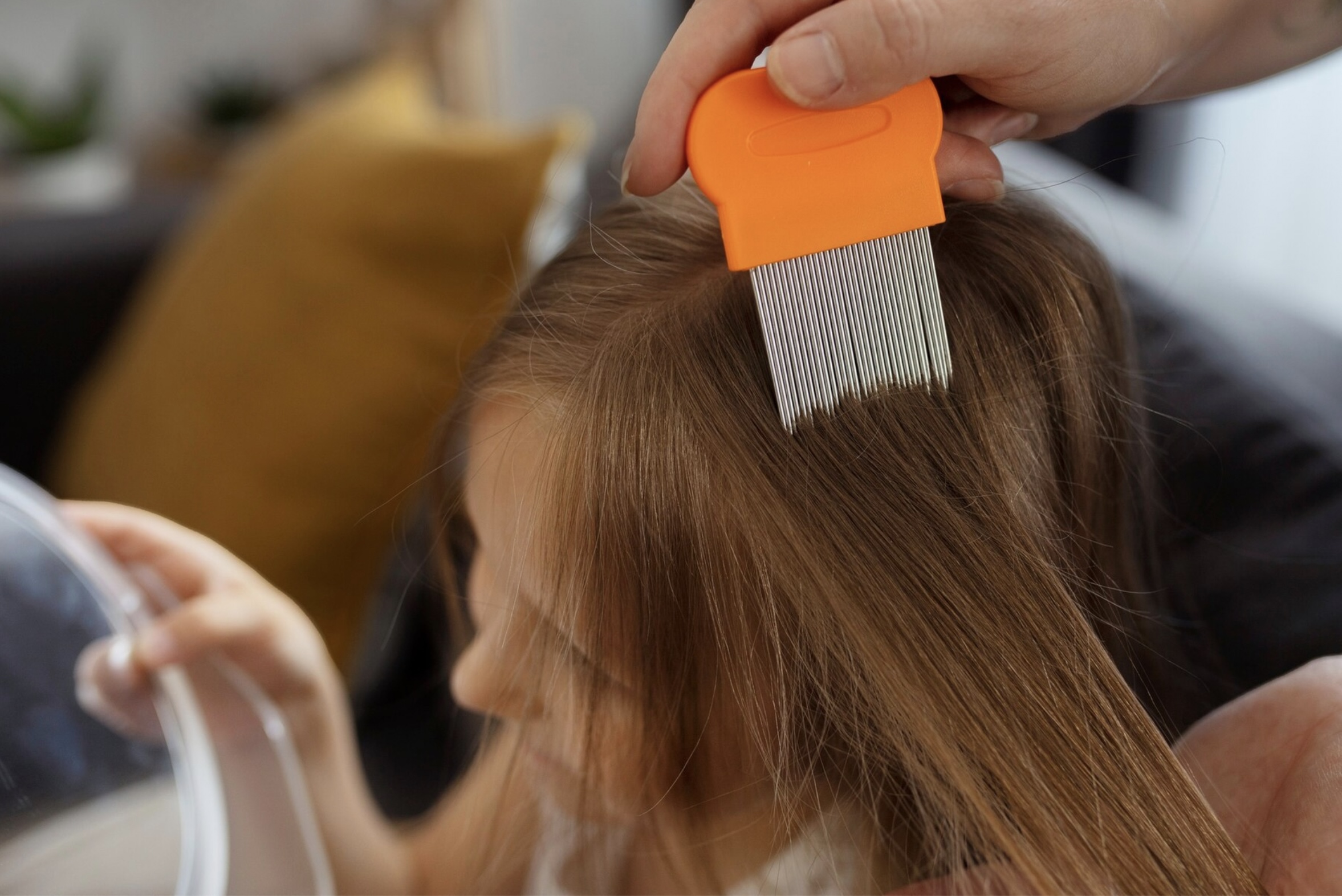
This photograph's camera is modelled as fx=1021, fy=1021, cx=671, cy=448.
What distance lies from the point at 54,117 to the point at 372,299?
167 centimetres

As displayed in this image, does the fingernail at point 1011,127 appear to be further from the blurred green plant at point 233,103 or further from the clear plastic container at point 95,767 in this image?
the blurred green plant at point 233,103

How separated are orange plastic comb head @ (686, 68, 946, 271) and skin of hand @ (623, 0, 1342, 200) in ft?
0.04

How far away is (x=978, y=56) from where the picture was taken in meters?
0.42

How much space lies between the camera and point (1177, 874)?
437 millimetres

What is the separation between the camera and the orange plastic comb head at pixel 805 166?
0.41 meters

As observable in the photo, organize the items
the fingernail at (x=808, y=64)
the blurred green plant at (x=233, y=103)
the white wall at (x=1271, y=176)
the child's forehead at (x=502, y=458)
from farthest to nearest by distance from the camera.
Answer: the blurred green plant at (x=233, y=103) → the white wall at (x=1271, y=176) → the child's forehead at (x=502, y=458) → the fingernail at (x=808, y=64)

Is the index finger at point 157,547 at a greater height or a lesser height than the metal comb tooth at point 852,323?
lesser

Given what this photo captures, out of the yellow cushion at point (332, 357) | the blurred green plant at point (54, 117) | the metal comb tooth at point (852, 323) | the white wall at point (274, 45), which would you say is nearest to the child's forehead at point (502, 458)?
the metal comb tooth at point (852, 323)

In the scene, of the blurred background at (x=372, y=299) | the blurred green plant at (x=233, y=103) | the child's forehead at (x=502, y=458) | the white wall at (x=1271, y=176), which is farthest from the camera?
the blurred green plant at (x=233, y=103)

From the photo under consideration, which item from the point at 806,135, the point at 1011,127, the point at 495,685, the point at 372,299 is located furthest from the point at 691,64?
the point at 372,299

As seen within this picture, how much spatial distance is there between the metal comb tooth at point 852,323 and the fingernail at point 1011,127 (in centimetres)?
8

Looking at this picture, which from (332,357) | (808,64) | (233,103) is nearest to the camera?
(808,64)

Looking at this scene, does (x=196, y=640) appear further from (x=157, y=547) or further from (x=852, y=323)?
(x=852, y=323)

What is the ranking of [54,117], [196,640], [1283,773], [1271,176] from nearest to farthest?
[1283,773] → [196,640] → [1271,176] → [54,117]
